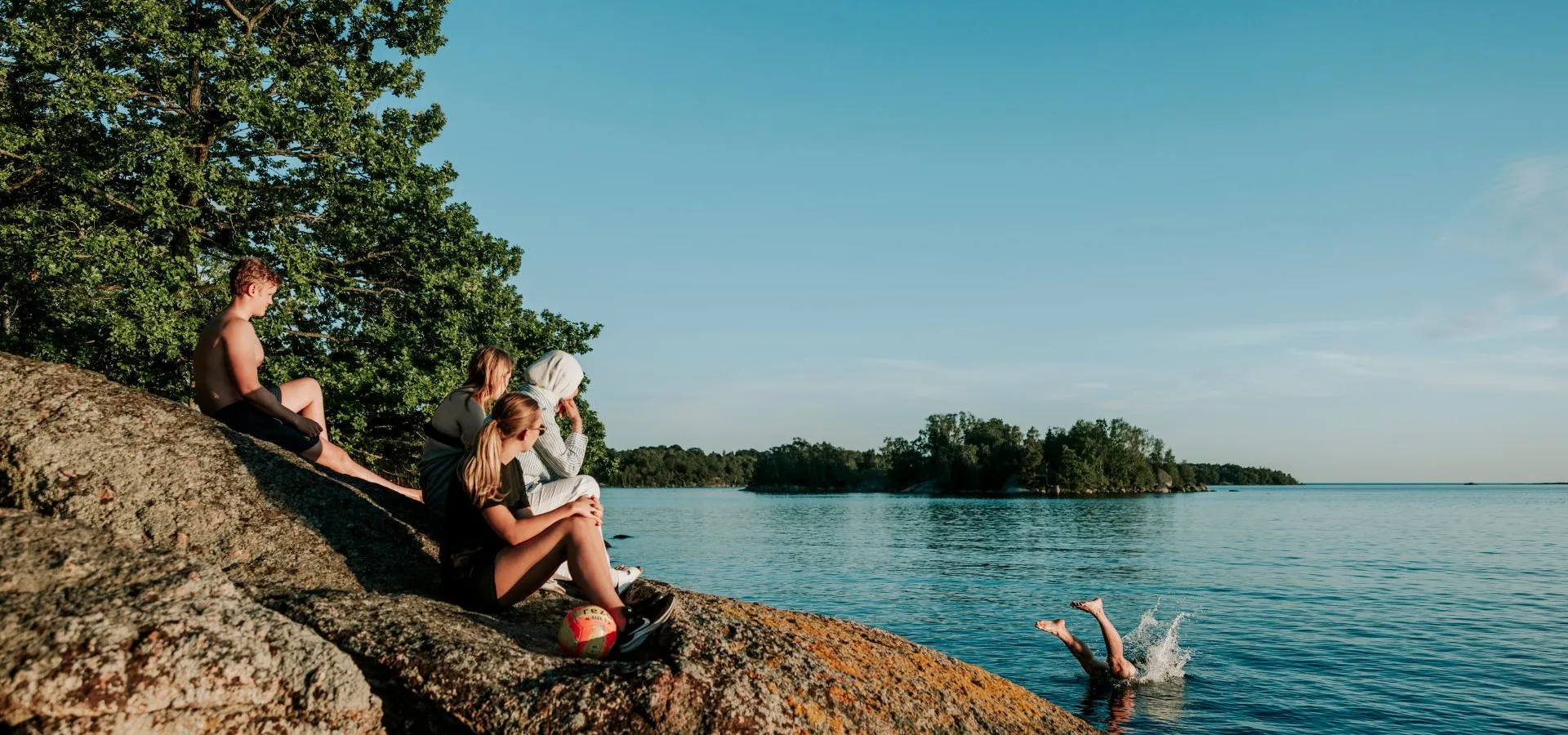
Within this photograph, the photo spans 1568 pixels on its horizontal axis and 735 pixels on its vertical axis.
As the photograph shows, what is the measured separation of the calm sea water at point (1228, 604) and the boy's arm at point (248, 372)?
475 inches

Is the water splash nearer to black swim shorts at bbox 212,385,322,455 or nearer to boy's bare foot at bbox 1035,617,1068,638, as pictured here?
boy's bare foot at bbox 1035,617,1068,638

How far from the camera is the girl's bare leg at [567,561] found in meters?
6.03

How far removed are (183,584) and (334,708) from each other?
1.00 meters

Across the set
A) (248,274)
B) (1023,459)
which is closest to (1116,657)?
(248,274)

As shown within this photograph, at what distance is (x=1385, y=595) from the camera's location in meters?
28.2

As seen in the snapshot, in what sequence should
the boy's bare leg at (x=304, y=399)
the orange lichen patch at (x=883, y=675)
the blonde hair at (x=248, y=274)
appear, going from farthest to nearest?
1. the boy's bare leg at (x=304, y=399)
2. the blonde hair at (x=248, y=274)
3. the orange lichen patch at (x=883, y=675)

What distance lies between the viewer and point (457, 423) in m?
7.14

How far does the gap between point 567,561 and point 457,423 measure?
1.71 m

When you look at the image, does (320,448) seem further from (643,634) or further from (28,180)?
(28,180)

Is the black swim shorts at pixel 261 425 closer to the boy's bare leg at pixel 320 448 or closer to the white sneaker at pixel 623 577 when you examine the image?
the boy's bare leg at pixel 320 448

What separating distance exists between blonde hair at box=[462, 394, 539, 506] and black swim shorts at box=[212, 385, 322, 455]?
2617mm

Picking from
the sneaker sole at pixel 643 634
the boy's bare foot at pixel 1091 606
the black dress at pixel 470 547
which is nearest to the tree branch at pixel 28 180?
the black dress at pixel 470 547

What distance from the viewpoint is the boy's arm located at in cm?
774

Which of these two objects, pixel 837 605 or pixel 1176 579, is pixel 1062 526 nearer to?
pixel 1176 579
